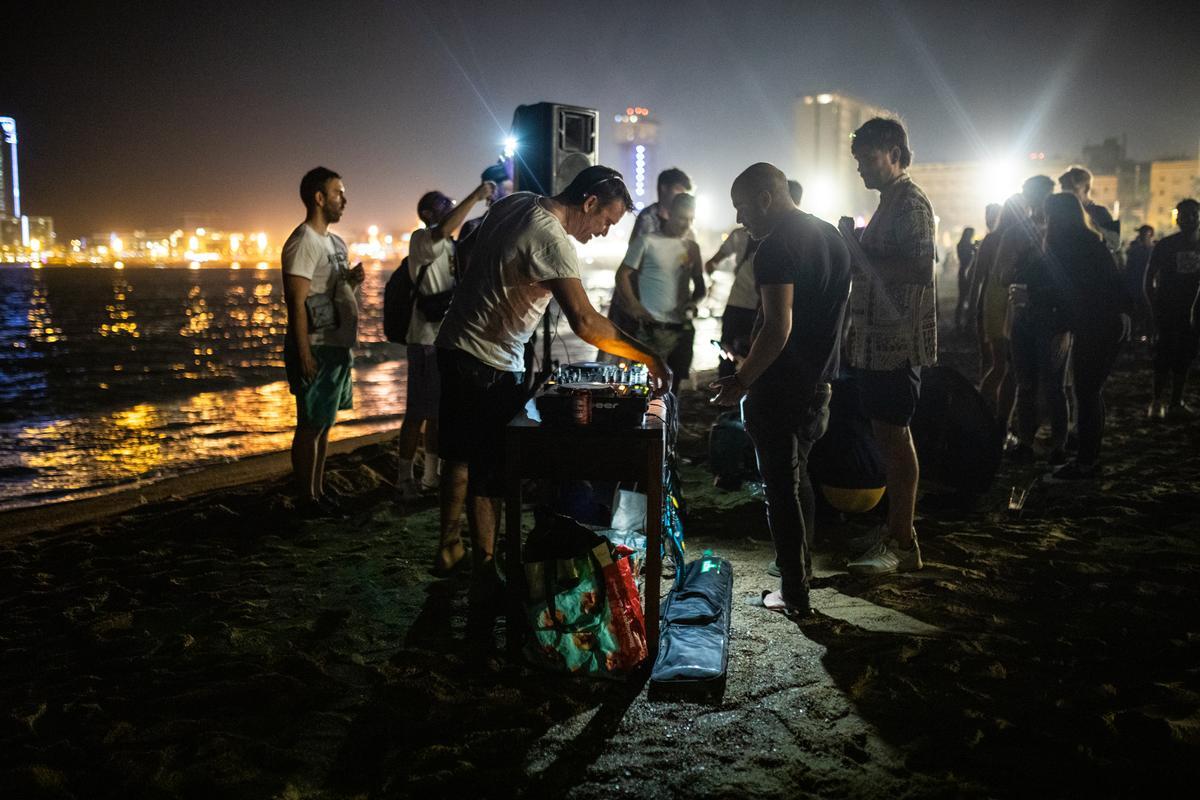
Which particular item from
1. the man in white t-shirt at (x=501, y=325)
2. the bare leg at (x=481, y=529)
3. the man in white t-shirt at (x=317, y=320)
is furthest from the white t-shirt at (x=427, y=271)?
the bare leg at (x=481, y=529)

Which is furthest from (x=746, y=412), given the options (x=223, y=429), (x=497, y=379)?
(x=223, y=429)

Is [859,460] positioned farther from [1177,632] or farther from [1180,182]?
[1180,182]

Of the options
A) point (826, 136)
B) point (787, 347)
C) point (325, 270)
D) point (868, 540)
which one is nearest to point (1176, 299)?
point (868, 540)

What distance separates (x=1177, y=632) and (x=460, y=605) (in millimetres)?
3291

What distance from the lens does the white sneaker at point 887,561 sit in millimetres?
4434

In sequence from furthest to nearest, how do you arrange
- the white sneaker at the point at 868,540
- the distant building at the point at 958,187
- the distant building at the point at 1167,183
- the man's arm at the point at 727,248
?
the distant building at the point at 958,187, the distant building at the point at 1167,183, the man's arm at the point at 727,248, the white sneaker at the point at 868,540

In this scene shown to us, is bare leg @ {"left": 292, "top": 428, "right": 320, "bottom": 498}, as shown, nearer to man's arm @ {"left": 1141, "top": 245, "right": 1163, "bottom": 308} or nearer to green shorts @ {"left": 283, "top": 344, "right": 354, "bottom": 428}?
green shorts @ {"left": 283, "top": 344, "right": 354, "bottom": 428}

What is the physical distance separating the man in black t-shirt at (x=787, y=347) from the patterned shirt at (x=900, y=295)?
36 cm

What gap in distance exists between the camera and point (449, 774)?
8.43ft

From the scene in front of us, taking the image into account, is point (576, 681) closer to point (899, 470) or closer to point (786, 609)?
point (786, 609)

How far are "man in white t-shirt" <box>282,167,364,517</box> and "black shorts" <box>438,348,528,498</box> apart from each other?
1.61m

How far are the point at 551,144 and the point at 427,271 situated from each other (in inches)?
58.7

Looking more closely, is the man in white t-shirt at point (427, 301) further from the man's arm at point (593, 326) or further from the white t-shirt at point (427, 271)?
the man's arm at point (593, 326)

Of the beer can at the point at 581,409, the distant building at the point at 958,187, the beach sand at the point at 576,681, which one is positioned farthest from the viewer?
the distant building at the point at 958,187
